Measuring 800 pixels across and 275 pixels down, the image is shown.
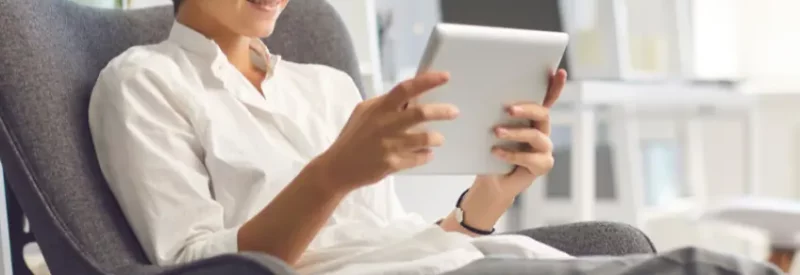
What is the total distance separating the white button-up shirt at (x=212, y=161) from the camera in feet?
3.18

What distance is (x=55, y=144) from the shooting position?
100cm

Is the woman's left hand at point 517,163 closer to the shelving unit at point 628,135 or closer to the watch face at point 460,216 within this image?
the watch face at point 460,216

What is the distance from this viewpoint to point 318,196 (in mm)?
886

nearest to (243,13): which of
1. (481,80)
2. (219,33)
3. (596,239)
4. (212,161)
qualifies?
(219,33)

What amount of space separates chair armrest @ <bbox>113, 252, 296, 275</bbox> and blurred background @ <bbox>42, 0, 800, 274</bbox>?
42.7 inches

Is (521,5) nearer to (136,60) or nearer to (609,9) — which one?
(609,9)

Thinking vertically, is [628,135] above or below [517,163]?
below

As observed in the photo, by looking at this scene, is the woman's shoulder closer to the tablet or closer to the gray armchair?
the gray armchair

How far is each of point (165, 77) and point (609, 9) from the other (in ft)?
5.89

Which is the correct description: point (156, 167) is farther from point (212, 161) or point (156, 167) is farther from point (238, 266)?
point (238, 266)

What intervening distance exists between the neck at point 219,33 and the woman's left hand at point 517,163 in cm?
34

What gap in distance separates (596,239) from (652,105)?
1526 mm

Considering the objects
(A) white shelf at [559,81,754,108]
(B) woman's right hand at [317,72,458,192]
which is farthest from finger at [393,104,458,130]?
(A) white shelf at [559,81,754,108]

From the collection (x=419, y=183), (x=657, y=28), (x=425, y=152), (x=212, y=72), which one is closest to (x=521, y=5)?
(x=419, y=183)
